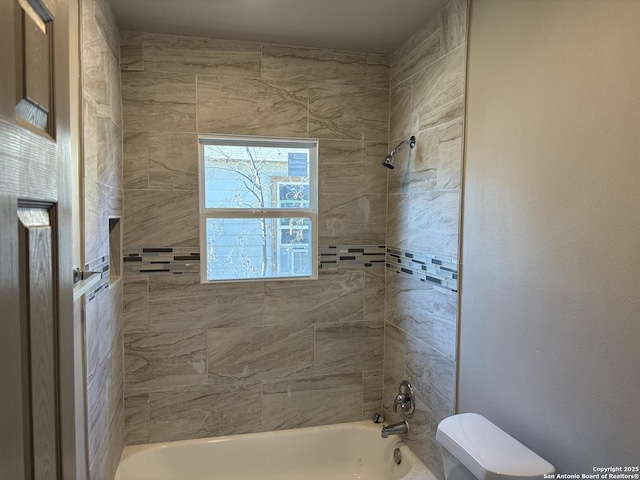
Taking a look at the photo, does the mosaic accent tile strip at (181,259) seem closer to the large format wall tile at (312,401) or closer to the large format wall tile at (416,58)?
the large format wall tile at (312,401)

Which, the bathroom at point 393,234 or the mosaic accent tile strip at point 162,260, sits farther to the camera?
the mosaic accent tile strip at point 162,260

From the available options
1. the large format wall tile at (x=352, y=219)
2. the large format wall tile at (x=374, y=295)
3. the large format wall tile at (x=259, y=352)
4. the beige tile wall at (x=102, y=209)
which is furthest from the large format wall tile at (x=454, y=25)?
the large format wall tile at (x=259, y=352)

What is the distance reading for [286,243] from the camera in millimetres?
2625

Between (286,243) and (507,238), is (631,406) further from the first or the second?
(286,243)

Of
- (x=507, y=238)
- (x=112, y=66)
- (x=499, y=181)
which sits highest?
(x=112, y=66)

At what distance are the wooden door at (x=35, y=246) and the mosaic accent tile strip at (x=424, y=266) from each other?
158cm

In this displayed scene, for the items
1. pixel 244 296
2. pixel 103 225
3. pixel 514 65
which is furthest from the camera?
pixel 244 296

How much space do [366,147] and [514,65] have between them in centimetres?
116

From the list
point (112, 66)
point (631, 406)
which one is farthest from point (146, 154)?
point (631, 406)

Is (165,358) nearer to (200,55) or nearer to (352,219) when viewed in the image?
(352,219)

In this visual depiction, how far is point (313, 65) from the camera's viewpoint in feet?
8.27

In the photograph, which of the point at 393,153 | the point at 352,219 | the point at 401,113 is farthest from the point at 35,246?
the point at 401,113

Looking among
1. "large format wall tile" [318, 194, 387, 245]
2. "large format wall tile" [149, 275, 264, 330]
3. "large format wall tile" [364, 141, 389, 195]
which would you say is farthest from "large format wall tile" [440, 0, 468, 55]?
"large format wall tile" [149, 275, 264, 330]

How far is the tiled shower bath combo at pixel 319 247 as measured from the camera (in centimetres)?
209
